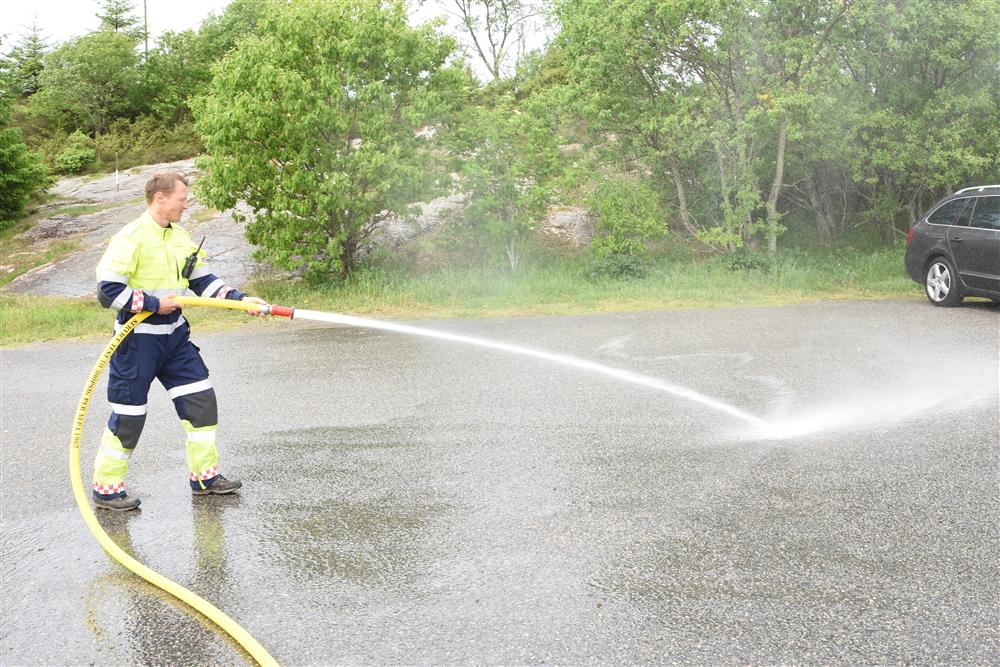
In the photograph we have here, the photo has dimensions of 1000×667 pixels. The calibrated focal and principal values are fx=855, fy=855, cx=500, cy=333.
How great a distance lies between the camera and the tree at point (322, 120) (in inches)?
Answer: 526

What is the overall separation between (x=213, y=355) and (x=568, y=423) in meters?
5.29

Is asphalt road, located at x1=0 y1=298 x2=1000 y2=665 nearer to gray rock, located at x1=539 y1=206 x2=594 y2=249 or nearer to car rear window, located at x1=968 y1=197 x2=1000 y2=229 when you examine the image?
car rear window, located at x1=968 y1=197 x2=1000 y2=229

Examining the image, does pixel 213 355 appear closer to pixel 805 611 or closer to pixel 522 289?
pixel 522 289

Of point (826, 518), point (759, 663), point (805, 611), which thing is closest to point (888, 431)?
point (826, 518)

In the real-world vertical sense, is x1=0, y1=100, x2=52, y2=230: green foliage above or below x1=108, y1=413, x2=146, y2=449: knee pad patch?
above

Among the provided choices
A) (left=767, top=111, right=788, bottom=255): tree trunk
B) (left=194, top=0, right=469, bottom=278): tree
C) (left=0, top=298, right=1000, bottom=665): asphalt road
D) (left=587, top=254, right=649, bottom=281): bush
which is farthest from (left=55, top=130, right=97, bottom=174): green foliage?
(left=767, top=111, right=788, bottom=255): tree trunk

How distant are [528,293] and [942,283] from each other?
5.92m

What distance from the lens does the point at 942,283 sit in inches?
460

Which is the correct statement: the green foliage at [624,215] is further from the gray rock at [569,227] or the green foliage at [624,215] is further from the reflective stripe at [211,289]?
the reflective stripe at [211,289]

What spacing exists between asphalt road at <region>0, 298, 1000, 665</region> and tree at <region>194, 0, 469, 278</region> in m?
5.81

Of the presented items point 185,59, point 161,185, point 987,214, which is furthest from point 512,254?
point 185,59

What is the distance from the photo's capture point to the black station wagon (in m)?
10.9

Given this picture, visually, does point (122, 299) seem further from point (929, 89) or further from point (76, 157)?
point (76, 157)

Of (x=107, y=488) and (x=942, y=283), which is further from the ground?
(x=942, y=283)
